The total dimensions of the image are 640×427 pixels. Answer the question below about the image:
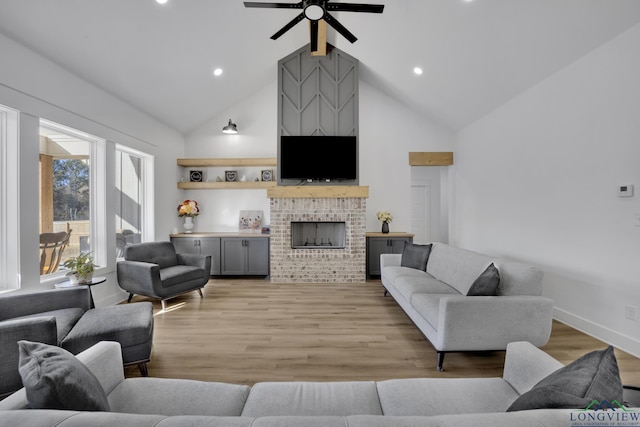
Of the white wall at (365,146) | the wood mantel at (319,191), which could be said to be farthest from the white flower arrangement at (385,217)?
the wood mantel at (319,191)

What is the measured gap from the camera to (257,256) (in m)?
5.18

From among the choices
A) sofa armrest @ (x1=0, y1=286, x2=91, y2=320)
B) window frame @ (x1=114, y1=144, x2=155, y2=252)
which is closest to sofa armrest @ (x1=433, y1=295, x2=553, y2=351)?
sofa armrest @ (x1=0, y1=286, x2=91, y2=320)

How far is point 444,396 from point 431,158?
5.14m

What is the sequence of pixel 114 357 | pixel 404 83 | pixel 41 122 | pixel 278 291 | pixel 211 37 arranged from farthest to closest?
pixel 404 83
pixel 278 291
pixel 211 37
pixel 41 122
pixel 114 357

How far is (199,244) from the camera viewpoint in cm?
521

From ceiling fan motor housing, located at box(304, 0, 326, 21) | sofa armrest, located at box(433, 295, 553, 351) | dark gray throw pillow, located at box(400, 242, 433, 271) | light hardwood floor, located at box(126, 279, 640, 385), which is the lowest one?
light hardwood floor, located at box(126, 279, 640, 385)

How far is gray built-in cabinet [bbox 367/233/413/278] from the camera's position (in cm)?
519

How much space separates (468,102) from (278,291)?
167 inches

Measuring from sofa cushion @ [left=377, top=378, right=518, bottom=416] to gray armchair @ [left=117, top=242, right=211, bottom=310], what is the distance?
10.2 ft

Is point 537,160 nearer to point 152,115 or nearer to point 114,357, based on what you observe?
point 114,357

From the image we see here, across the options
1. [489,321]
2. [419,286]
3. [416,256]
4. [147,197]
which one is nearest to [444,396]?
[489,321]

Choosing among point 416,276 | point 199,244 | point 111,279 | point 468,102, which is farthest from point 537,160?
point 111,279

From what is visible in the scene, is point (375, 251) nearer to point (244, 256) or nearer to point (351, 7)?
point (244, 256)

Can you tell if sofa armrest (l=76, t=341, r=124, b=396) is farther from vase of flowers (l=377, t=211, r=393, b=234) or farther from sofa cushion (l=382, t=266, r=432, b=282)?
vase of flowers (l=377, t=211, r=393, b=234)
